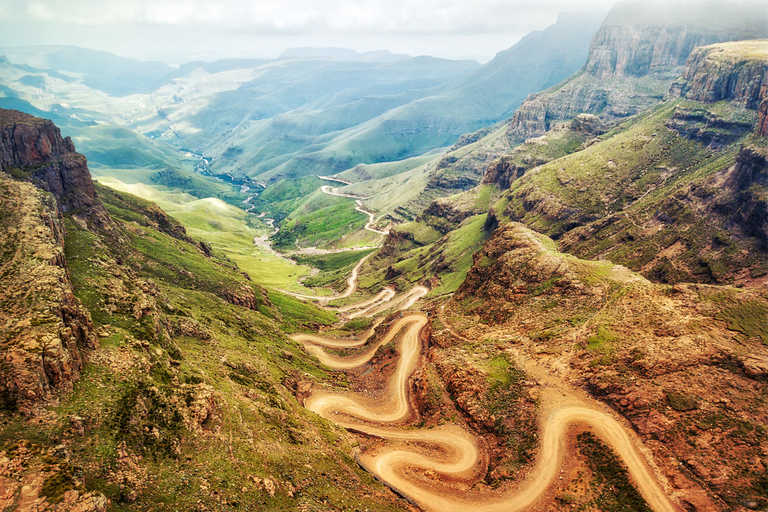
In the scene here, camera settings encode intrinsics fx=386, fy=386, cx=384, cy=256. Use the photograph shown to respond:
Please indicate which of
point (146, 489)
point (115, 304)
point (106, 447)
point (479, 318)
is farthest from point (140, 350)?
point (479, 318)

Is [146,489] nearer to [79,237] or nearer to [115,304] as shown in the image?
[115,304]

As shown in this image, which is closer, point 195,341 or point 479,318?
point 195,341

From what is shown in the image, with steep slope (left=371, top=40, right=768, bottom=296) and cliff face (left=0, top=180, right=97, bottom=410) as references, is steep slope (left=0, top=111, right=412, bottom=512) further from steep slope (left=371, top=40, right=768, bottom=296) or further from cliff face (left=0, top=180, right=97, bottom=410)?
steep slope (left=371, top=40, right=768, bottom=296)

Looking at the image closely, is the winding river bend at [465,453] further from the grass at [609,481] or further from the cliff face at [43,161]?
the cliff face at [43,161]

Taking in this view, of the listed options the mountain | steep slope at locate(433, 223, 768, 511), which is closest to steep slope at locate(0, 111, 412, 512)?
the mountain

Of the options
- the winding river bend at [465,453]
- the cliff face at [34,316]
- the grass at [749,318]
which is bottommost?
the winding river bend at [465,453]

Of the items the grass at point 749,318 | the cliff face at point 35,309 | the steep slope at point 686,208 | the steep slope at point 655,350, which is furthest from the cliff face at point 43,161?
the grass at point 749,318
